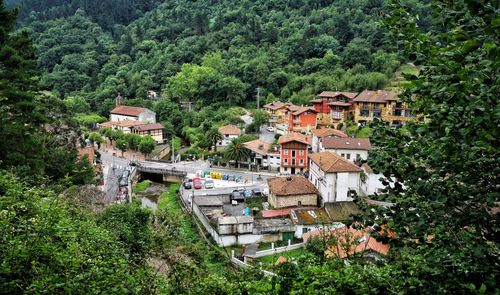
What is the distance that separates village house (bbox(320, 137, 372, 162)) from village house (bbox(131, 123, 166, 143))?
21.5 m

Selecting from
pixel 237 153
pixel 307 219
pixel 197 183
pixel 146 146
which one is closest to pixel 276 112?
pixel 237 153

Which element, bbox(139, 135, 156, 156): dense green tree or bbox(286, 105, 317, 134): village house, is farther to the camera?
bbox(139, 135, 156, 156): dense green tree

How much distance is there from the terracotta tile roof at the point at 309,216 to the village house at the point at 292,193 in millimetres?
1383

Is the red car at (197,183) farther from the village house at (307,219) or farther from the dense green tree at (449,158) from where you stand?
the dense green tree at (449,158)

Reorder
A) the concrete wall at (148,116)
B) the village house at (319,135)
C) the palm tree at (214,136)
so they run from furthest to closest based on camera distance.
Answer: the concrete wall at (148,116)
the palm tree at (214,136)
the village house at (319,135)

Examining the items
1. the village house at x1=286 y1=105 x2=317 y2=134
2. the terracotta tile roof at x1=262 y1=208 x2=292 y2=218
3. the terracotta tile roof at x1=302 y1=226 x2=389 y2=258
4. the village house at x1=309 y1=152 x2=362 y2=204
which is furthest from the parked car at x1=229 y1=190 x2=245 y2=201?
the village house at x1=286 y1=105 x2=317 y2=134

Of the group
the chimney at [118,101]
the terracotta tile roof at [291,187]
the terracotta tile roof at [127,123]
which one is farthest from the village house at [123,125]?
the terracotta tile roof at [291,187]

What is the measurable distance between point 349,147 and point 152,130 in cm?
2324

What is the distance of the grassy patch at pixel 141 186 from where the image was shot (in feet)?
113

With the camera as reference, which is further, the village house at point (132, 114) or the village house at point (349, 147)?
the village house at point (132, 114)

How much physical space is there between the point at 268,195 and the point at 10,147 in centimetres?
1633

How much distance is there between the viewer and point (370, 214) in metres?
4.45

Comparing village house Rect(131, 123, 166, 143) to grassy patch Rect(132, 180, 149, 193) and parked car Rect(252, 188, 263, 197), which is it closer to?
grassy patch Rect(132, 180, 149, 193)

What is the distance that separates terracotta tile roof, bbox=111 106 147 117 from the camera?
50350 millimetres
